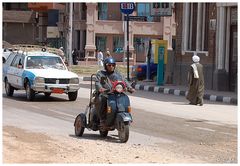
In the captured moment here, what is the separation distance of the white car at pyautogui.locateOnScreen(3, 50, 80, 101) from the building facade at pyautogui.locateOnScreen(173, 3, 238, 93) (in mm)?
7398

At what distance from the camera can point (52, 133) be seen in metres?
13.2

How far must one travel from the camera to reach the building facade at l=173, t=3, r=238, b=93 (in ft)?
88.4

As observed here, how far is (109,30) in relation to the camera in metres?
64.2

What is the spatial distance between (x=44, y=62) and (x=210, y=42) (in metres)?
8.37

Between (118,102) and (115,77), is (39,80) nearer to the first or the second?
(115,77)

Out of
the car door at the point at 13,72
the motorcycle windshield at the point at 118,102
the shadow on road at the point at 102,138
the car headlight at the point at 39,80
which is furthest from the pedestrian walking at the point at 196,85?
the motorcycle windshield at the point at 118,102

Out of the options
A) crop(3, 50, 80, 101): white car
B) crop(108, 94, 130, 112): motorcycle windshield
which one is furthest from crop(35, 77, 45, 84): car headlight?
crop(108, 94, 130, 112): motorcycle windshield

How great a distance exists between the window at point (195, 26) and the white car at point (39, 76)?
846cm

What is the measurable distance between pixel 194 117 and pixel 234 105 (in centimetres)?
481

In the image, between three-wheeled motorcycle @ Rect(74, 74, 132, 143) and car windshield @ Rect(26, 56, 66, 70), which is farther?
car windshield @ Rect(26, 56, 66, 70)

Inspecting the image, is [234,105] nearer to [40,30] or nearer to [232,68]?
[232,68]

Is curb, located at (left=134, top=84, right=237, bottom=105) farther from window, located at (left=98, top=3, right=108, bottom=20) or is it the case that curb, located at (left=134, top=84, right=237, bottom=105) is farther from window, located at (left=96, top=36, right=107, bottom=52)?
window, located at (left=96, top=36, right=107, bottom=52)

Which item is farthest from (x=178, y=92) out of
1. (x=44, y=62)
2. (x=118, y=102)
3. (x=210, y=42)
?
(x=118, y=102)

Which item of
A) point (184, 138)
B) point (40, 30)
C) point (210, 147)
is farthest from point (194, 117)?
point (40, 30)
